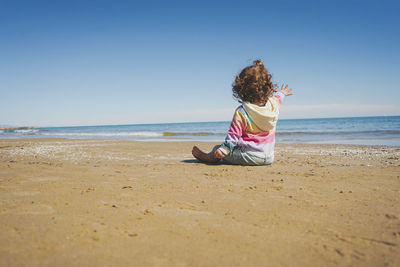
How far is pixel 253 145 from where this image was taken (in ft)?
13.0

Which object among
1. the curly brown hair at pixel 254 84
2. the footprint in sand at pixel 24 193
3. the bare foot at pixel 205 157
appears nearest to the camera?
the footprint in sand at pixel 24 193

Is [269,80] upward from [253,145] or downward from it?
upward

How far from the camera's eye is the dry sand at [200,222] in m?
1.31

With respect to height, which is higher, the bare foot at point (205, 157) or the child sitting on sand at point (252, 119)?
the child sitting on sand at point (252, 119)

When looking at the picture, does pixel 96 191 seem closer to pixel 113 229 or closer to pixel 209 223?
pixel 113 229

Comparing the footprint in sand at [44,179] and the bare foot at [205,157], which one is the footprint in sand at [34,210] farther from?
the bare foot at [205,157]

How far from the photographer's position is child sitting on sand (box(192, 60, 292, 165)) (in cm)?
378

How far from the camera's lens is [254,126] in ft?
12.7

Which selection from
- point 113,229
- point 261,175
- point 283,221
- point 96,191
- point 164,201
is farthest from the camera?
point 261,175

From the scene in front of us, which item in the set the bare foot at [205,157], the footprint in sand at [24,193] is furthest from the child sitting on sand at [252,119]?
the footprint in sand at [24,193]

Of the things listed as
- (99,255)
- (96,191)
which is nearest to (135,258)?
(99,255)

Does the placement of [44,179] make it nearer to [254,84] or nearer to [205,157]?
[205,157]

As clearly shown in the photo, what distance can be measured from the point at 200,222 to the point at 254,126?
2383 mm

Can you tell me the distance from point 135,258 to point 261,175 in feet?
7.55
